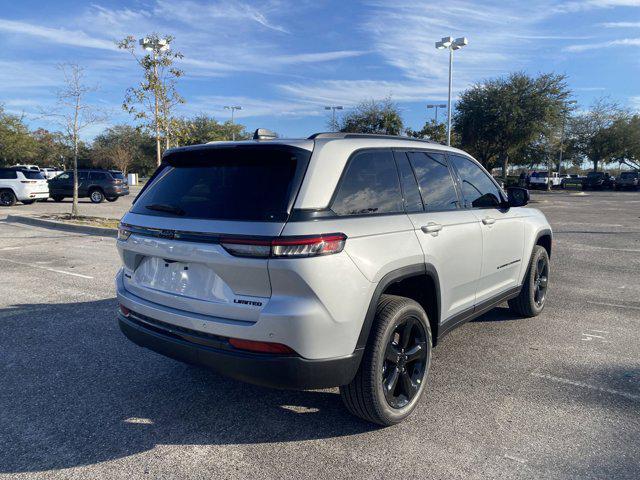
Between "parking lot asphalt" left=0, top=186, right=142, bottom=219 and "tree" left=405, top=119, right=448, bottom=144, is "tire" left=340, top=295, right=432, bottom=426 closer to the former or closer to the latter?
"parking lot asphalt" left=0, top=186, right=142, bottom=219

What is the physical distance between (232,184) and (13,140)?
50936mm

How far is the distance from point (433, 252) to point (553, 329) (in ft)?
8.13

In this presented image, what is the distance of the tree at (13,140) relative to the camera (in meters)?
44.4

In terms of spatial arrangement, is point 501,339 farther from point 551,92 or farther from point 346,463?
point 551,92

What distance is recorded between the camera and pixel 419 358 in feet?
10.8

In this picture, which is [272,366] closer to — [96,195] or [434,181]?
[434,181]

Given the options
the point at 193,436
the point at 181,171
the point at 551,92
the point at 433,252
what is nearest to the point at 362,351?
the point at 433,252

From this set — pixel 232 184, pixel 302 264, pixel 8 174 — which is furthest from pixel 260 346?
pixel 8 174

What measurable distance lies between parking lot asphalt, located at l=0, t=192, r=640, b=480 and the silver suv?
336 mm

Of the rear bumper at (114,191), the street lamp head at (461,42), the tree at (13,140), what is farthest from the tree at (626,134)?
the tree at (13,140)

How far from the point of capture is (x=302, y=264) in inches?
97.4

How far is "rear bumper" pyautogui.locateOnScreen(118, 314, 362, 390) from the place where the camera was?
8.40ft

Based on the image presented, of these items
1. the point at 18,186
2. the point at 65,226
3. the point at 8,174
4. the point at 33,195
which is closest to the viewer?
the point at 65,226

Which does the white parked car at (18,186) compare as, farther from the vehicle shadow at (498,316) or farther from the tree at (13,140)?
the tree at (13,140)
